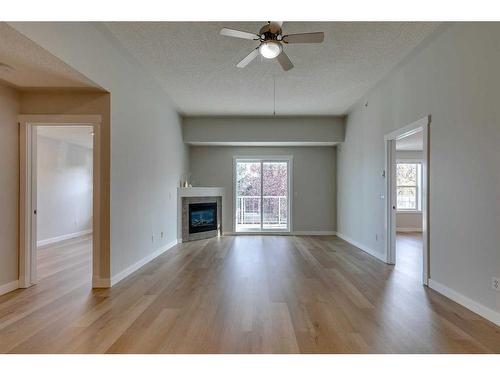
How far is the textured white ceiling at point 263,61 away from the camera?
10.6ft

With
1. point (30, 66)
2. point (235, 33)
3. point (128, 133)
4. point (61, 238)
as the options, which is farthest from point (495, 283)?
point (61, 238)

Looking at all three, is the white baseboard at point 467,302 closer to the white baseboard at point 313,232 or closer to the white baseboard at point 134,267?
the white baseboard at point 134,267

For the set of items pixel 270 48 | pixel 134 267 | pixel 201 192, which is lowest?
pixel 134 267

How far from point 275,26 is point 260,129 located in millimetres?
4350

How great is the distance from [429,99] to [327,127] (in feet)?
12.0

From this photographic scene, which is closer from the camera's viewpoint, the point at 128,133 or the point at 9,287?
the point at 9,287

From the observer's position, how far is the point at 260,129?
7238 millimetres

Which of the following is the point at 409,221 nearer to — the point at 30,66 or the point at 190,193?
the point at 190,193

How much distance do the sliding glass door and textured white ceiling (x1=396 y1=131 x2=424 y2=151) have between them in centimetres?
304

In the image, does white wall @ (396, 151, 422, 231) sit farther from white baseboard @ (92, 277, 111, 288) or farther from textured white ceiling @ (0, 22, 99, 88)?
textured white ceiling @ (0, 22, 99, 88)

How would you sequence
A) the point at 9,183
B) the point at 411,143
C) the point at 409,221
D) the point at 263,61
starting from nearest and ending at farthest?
the point at 9,183
the point at 263,61
the point at 411,143
the point at 409,221
